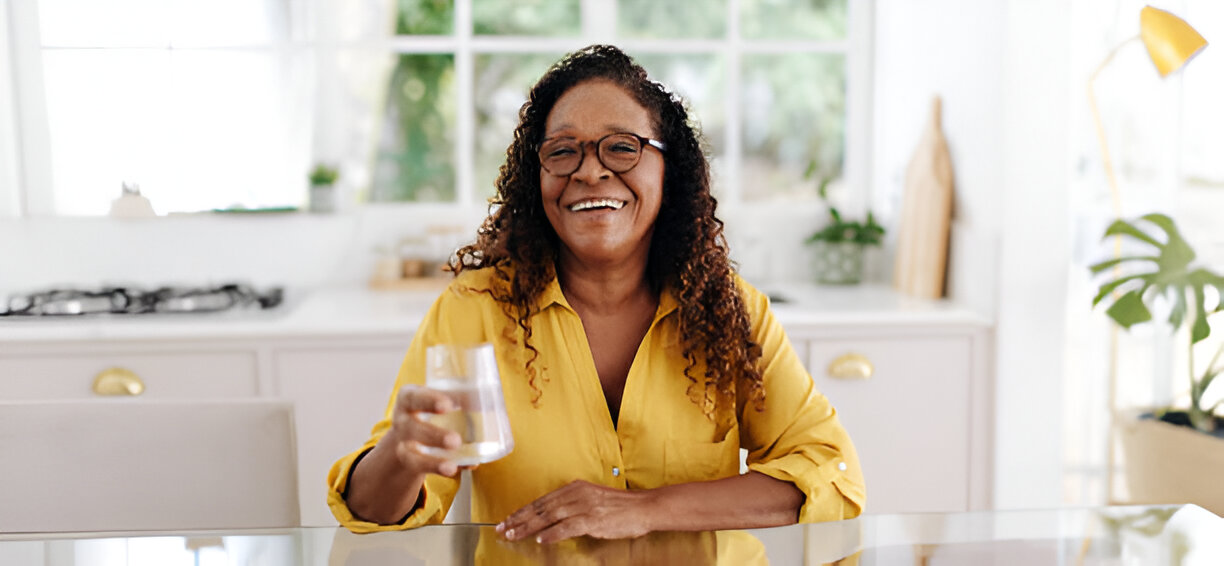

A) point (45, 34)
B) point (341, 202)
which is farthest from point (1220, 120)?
point (45, 34)

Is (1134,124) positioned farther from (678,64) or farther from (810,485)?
(810,485)

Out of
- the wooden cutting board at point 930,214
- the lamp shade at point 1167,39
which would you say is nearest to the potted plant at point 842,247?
the wooden cutting board at point 930,214

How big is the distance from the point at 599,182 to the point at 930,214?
1.48 m

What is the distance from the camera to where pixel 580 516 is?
1209 mm

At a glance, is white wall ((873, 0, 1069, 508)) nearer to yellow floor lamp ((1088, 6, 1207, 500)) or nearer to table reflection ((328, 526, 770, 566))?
yellow floor lamp ((1088, 6, 1207, 500))

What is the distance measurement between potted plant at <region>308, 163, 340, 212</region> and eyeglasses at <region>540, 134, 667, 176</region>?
157cm

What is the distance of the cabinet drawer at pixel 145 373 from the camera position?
7.41 feet

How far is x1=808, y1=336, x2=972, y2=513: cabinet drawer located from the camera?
2430 millimetres

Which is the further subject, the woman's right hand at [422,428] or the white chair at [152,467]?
the white chair at [152,467]

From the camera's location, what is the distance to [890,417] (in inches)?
96.8

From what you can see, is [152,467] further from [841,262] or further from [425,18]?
[841,262]

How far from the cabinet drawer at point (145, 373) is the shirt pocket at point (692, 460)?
1222 millimetres

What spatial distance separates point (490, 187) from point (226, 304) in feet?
2.94

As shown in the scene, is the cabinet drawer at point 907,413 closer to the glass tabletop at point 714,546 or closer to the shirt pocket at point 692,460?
the shirt pocket at point 692,460
